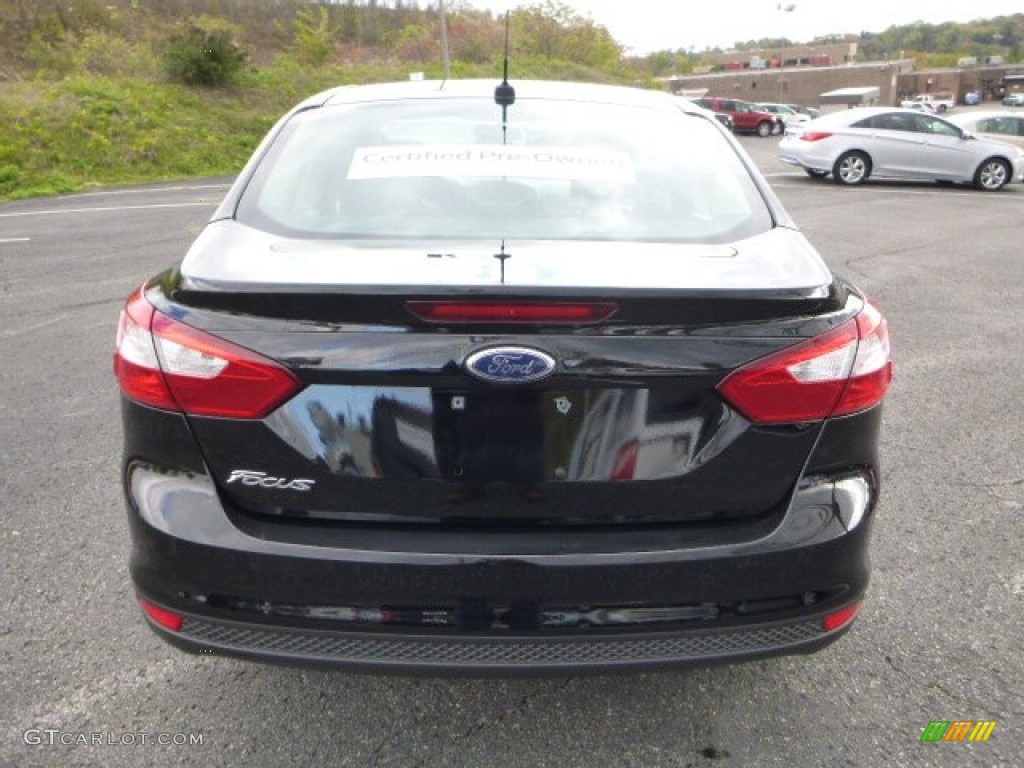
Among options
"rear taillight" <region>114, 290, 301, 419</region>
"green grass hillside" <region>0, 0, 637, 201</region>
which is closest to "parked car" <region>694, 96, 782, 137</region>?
"green grass hillside" <region>0, 0, 637, 201</region>

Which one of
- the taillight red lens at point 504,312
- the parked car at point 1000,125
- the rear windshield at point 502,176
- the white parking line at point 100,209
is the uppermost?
the rear windshield at point 502,176

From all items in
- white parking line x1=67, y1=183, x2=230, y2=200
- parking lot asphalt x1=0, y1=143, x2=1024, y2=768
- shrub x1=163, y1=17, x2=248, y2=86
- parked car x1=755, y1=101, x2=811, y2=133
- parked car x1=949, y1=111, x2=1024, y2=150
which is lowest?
white parking line x1=67, y1=183, x2=230, y2=200

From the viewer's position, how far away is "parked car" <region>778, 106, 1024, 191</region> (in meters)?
17.1

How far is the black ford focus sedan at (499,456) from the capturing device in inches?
69.1

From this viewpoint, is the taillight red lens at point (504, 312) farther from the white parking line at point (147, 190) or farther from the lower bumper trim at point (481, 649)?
the white parking line at point (147, 190)

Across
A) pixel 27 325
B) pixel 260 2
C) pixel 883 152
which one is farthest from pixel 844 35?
pixel 27 325

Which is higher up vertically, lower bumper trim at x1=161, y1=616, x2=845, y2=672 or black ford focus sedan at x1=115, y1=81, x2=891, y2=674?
black ford focus sedan at x1=115, y1=81, x2=891, y2=674

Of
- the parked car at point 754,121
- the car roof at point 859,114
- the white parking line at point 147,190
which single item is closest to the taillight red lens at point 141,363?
the white parking line at point 147,190

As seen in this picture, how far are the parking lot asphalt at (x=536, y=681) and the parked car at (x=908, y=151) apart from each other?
13.6 m

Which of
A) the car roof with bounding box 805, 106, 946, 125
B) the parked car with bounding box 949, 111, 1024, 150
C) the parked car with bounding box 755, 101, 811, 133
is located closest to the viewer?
the car roof with bounding box 805, 106, 946, 125

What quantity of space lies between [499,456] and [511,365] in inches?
7.9

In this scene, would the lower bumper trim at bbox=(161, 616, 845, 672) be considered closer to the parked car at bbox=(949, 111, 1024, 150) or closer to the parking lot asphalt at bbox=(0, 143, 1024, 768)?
the parking lot asphalt at bbox=(0, 143, 1024, 768)

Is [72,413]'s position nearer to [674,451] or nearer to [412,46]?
[674,451]

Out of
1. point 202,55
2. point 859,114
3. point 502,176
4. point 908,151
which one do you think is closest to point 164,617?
point 502,176
